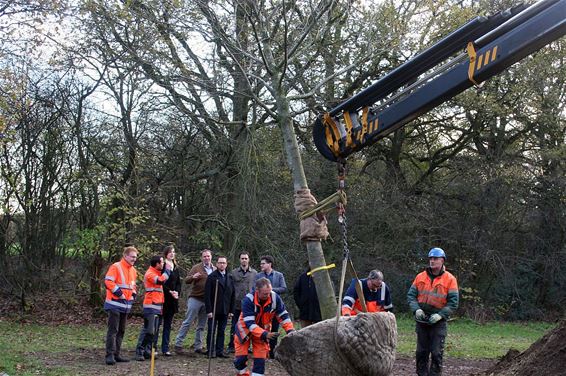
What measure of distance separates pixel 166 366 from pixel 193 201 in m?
8.53

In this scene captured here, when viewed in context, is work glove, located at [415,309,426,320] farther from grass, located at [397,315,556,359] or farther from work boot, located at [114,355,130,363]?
work boot, located at [114,355,130,363]

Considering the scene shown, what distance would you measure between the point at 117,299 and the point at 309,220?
172 inches

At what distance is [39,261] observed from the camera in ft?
53.5

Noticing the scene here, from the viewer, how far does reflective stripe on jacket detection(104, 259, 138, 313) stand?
965 cm

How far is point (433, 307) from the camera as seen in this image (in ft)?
26.8

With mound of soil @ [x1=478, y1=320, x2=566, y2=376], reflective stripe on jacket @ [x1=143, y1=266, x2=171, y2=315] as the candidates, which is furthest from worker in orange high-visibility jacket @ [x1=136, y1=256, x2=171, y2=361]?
mound of soil @ [x1=478, y1=320, x2=566, y2=376]

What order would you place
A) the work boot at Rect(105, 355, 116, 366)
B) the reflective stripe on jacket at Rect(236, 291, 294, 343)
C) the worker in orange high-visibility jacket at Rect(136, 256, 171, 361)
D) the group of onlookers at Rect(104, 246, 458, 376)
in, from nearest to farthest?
the reflective stripe on jacket at Rect(236, 291, 294, 343), the group of onlookers at Rect(104, 246, 458, 376), the work boot at Rect(105, 355, 116, 366), the worker in orange high-visibility jacket at Rect(136, 256, 171, 361)

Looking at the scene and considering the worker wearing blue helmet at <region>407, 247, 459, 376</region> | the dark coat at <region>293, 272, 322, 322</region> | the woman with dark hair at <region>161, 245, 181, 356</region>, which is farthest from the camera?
the woman with dark hair at <region>161, 245, 181, 356</region>

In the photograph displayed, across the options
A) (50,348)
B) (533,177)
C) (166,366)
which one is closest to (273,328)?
(166,366)

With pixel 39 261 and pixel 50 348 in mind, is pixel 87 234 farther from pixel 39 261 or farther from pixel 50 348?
pixel 50 348

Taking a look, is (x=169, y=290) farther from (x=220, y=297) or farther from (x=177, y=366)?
(x=177, y=366)

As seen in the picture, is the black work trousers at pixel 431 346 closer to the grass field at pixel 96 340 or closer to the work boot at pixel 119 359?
the grass field at pixel 96 340

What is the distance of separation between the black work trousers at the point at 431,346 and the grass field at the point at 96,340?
9.88ft

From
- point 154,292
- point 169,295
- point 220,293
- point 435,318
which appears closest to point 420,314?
point 435,318
